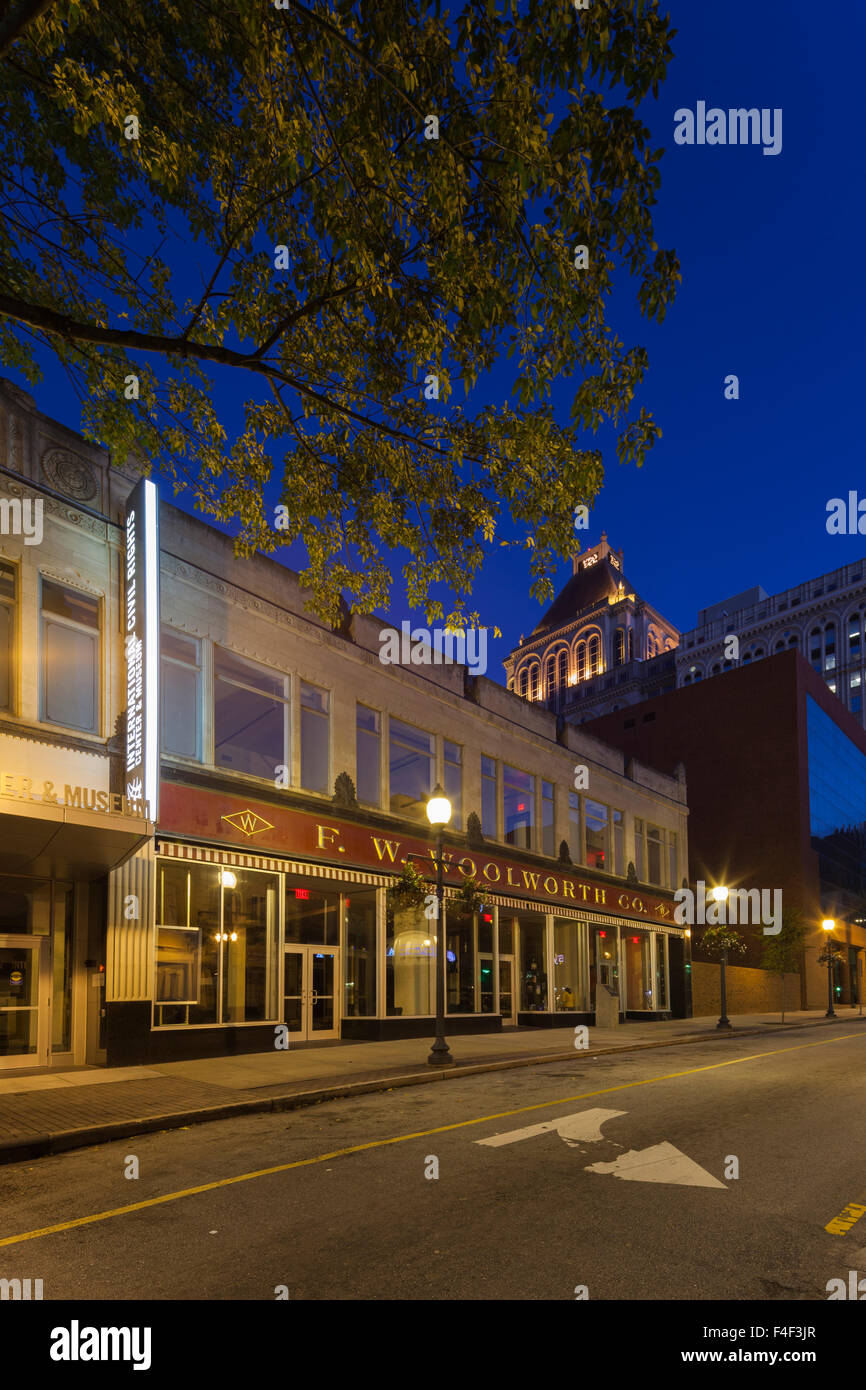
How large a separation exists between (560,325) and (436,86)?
8.38ft

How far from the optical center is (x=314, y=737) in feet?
71.8

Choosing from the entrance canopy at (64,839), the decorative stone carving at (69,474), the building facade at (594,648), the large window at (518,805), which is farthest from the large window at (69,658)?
the building facade at (594,648)

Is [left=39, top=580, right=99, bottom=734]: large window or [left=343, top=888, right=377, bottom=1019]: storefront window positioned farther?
[left=343, top=888, right=377, bottom=1019]: storefront window

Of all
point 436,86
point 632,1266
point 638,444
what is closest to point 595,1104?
point 632,1266

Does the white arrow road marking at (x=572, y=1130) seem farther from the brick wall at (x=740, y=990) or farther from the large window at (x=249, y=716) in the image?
the brick wall at (x=740, y=990)

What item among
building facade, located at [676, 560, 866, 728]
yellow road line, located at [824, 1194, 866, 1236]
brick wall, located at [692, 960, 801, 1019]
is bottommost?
brick wall, located at [692, 960, 801, 1019]

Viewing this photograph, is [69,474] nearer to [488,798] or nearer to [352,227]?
[352,227]

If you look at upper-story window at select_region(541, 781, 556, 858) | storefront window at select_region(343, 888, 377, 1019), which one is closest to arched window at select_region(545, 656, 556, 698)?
upper-story window at select_region(541, 781, 556, 858)

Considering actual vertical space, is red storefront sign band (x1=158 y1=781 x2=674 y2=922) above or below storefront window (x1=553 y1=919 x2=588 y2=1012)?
above

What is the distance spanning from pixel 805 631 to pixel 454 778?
97.6m

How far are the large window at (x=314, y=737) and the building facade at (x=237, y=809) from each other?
0.05 metres

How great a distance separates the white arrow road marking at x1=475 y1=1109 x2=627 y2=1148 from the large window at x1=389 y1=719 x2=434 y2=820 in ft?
44.7

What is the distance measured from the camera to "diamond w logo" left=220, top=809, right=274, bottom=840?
1872 centimetres

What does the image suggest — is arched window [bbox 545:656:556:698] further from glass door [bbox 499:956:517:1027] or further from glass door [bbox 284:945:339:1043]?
glass door [bbox 284:945:339:1043]
